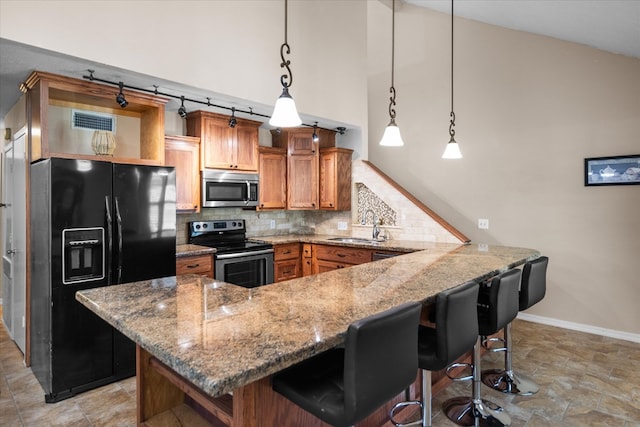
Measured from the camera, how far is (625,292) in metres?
3.82

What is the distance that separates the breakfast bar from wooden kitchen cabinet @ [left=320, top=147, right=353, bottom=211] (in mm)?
2609

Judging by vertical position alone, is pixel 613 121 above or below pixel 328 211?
above

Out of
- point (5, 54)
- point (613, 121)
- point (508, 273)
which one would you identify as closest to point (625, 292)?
point (613, 121)

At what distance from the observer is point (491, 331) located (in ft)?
7.43

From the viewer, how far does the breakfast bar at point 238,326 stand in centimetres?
112

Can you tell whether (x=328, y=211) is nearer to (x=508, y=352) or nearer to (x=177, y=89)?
(x=177, y=89)

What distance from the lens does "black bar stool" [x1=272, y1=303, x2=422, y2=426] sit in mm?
1240

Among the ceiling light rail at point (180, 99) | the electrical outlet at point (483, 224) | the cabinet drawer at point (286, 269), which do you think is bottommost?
the cabinet drawer at point (286, 269)

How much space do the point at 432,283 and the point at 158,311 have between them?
1415mm

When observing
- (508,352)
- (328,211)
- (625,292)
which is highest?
(328,211)

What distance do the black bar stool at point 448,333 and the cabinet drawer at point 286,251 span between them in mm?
2833

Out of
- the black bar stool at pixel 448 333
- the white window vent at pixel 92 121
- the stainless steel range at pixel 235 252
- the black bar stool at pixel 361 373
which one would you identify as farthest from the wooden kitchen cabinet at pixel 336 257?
the black bar stool at pixel 361 373

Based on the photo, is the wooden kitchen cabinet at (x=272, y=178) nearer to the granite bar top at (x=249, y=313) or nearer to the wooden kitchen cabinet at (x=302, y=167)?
the wooden kitchen cabinet at (x=302, y=167)

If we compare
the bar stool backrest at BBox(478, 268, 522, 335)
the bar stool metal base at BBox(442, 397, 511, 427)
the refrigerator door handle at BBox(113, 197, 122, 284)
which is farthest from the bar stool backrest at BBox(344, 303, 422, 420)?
the refrigerator door handle at BBox(113, 197, 122, 284)
